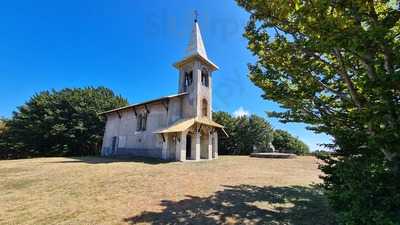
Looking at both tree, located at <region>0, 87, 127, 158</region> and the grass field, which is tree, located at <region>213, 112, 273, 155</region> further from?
the grass field

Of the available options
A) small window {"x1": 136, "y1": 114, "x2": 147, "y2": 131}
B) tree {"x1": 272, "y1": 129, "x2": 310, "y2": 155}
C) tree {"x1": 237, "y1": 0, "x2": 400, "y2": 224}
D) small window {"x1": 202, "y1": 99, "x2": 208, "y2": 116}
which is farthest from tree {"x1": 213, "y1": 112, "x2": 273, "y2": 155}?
tree {"x1": 237, "y1": 0, "x2": 400, "y2": 224}

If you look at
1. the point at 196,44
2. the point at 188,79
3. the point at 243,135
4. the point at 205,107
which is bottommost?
the point at 243,135

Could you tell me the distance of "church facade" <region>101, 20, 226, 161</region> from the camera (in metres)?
18.0

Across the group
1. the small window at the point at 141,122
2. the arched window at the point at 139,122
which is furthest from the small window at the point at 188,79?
the arched window at the point at 139,122

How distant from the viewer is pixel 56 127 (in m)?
29.4

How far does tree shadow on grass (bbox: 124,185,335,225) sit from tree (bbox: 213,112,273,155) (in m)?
25.6

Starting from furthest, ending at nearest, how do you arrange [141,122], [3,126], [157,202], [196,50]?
Result: [3,126], [141,122], [196,50], [157,202]

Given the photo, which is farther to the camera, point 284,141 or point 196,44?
point 284,141

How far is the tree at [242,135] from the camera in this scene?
3266 cm

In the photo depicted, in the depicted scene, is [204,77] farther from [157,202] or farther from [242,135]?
[157,202]

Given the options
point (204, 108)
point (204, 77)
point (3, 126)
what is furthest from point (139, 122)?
point (3, 126)

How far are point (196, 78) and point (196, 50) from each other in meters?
3.22

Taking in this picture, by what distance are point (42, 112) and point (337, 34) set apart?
130 ft

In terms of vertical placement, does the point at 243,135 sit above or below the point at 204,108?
below
